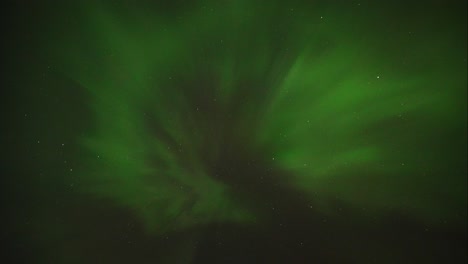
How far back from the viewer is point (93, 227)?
1865mm

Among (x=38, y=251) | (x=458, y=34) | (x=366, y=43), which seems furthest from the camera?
(x=38, y=251)

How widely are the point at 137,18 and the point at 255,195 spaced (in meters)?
1.02

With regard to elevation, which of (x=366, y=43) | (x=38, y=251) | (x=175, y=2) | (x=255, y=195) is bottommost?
(x=38, y=251)

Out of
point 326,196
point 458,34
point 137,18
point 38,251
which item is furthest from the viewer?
point 38,251

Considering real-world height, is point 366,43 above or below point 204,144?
above

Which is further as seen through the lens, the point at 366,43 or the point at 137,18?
the point at 137,18

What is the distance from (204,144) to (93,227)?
72 cm

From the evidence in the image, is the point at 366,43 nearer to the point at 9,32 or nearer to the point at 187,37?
the point at 187,37

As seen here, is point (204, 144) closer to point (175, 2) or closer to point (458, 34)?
point (175, 2)

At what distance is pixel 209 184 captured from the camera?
71.0 inches

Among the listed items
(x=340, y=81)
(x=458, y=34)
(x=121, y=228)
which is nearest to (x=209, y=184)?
(x=121, y=228)

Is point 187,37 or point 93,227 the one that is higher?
point 187,37

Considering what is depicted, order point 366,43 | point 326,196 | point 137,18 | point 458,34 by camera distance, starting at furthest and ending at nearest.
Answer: point 137,18
point 326,196
point 366,43
point 458,34

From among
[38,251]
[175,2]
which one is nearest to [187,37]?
[175,2]
